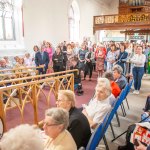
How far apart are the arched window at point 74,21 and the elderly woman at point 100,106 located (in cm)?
960

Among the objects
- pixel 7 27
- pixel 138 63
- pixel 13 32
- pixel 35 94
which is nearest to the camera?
pixel 35 94

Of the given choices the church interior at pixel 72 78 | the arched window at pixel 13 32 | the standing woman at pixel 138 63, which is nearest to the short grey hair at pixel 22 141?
the church interior at pixel 72 78

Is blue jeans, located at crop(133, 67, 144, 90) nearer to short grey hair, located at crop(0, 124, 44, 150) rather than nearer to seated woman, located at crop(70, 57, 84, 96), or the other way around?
seated woman, located at crop(70, 57, 84, 96)

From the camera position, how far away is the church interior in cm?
164

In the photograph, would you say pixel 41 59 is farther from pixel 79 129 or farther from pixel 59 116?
pixel 59 116

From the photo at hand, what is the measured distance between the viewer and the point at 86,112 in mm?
2482

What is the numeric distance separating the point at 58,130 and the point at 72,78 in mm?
2604

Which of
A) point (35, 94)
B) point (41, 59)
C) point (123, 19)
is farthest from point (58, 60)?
point (123, 19)

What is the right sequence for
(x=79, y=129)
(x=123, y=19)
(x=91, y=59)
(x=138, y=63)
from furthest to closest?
(x=123, y=19), (x=91, y=59), (x=138, y=63), (x=79, y=129)

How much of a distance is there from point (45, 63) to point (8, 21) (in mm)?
2792

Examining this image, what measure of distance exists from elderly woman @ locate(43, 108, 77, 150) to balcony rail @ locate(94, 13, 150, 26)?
11.8 metres

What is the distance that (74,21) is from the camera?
12125 mm

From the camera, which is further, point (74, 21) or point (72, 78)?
point (74, 21)

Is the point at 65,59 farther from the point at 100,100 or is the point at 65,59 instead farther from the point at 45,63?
the point at 100,100
